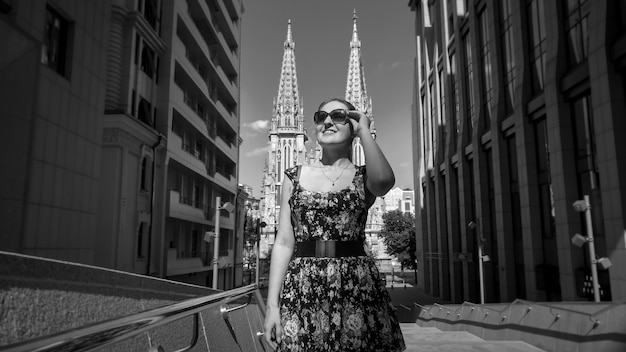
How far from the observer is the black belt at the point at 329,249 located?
252cm

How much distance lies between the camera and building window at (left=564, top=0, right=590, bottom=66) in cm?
1630

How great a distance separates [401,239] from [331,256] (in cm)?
5548

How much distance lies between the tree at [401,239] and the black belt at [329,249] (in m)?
55.1

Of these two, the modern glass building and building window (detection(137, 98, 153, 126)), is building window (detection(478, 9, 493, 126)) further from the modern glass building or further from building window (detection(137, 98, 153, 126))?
building window (detection(137, 98, 153, 126))

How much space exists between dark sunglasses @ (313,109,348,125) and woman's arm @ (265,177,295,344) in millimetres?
410

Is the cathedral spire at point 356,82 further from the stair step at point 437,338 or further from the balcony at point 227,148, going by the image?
the stair step at point 437,338

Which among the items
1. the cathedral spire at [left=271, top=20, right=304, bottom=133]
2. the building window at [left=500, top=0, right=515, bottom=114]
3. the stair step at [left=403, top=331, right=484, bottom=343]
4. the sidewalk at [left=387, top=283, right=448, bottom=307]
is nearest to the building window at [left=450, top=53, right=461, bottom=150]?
the building window at [left=500, top=0, right=515, bottom=114]

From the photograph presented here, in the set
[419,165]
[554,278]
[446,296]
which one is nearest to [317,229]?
[554,278]

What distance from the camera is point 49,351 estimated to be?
1314mm

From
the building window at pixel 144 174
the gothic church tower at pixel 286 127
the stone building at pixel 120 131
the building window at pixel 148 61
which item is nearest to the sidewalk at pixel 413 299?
the stone building at pixel 120 131

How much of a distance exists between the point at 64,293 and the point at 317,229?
1.88 meters

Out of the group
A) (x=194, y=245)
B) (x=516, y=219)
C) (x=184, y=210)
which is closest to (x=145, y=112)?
(x=184, y=210)

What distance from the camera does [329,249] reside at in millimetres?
2518

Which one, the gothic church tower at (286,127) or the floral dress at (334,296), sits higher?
the gothic church tower at (286,127)
